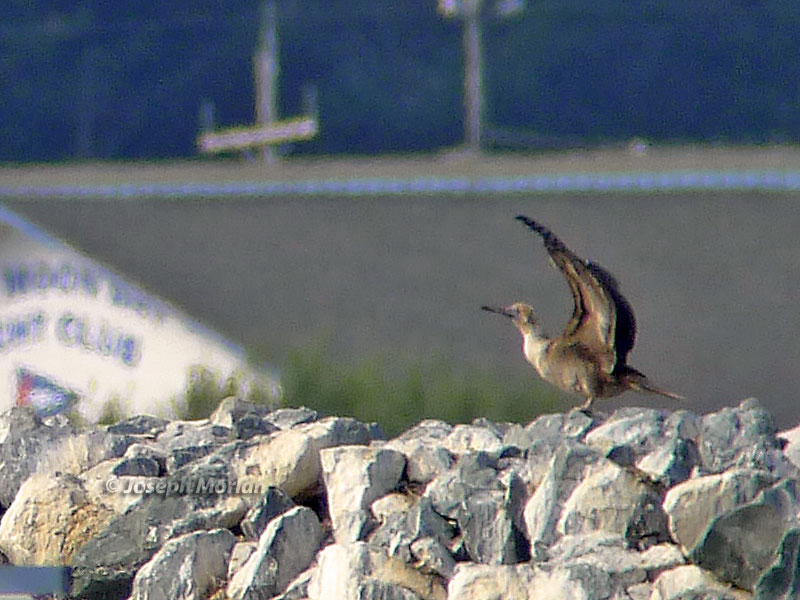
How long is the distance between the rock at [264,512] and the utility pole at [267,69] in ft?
23.8

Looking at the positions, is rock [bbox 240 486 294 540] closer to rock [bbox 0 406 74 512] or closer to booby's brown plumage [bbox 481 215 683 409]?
rock [bbox 0 406 74 512]

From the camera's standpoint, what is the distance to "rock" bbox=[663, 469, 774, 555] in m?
5.66

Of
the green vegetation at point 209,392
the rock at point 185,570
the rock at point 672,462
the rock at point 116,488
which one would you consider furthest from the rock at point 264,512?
the green vegetation at point 209,392

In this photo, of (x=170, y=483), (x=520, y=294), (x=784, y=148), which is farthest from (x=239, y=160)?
(x=170, y=483)

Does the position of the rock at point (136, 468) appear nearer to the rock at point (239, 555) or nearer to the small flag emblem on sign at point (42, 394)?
the rock at point (239, 555)

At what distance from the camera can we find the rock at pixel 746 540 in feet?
18.1

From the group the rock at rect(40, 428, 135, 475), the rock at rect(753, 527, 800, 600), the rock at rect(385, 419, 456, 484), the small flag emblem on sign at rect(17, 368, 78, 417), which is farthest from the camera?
the small flag emblem on sign at rect(17, 368, 78, 417)

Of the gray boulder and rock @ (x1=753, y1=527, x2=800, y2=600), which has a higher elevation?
rock @ (x1=753, y1=527, x2=800, y2=600)

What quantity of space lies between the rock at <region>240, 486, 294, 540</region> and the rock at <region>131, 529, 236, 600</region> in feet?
0.39

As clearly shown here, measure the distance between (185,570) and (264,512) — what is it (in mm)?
333

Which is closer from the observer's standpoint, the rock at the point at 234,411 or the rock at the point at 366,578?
the rock at the point at 366,578

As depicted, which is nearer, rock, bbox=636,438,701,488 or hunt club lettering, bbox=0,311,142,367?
rock, bbox=636,438,701,488

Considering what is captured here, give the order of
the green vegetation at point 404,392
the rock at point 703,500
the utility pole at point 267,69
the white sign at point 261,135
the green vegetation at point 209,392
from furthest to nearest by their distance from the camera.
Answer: the utility pole at point 267,69 → the white sign at point 261,135 → the green vegetation at point 209,392 → the green vegetation at point 404,392 → the rock at point 703,500

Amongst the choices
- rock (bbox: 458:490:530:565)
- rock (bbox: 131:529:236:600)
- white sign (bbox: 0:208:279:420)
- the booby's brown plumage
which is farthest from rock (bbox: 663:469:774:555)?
white sign (bbox: 0:208:279:420)
